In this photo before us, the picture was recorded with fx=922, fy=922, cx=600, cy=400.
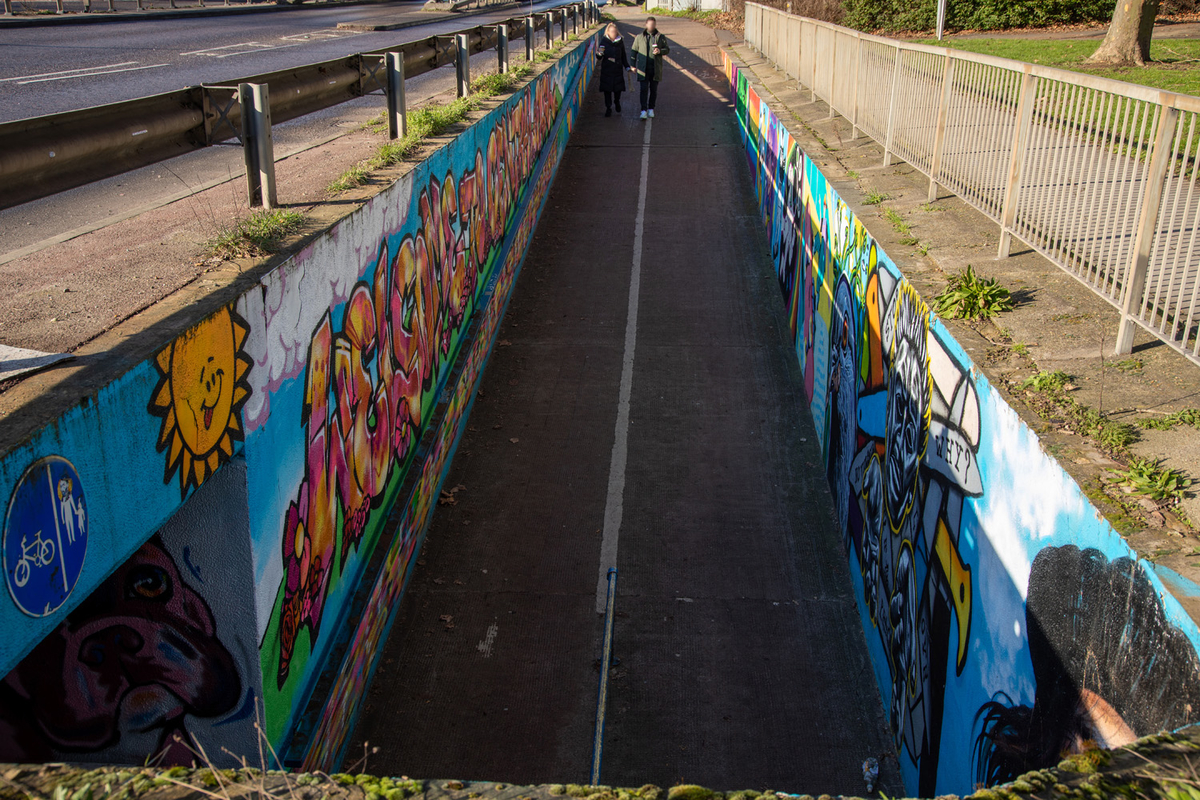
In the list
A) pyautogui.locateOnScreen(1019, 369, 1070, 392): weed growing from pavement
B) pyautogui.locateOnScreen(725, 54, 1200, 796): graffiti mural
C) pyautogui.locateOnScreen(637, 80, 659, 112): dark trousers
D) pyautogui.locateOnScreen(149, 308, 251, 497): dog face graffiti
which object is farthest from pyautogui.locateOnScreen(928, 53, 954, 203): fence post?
pyautogui.locateOnScreen(637, 80, 659, 112): dark trousers

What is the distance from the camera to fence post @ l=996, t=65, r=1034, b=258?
5.76 m

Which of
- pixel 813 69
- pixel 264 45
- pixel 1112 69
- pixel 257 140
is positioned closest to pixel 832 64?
pixel 813 69

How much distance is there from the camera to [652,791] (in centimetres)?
230

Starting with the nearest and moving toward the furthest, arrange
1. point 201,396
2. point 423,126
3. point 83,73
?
point 201,396 < point 423,126 < point 83,73

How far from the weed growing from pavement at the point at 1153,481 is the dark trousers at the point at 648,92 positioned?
19.6 m

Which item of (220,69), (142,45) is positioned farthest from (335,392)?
(142,45)

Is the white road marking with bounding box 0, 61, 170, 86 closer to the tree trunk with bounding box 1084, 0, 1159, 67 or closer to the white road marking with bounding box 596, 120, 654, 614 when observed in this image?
the white road marking with bounding box 596, 120, 654, 614

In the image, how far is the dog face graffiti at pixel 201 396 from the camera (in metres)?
3.42

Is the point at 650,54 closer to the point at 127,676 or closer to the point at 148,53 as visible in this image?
the point at 148,53

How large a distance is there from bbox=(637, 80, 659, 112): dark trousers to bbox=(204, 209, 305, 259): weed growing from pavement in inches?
712

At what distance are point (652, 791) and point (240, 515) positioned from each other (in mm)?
2535

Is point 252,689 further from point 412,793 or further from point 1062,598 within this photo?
point 1062,598

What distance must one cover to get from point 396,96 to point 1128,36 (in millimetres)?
14668

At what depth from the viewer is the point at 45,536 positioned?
9.12ft
